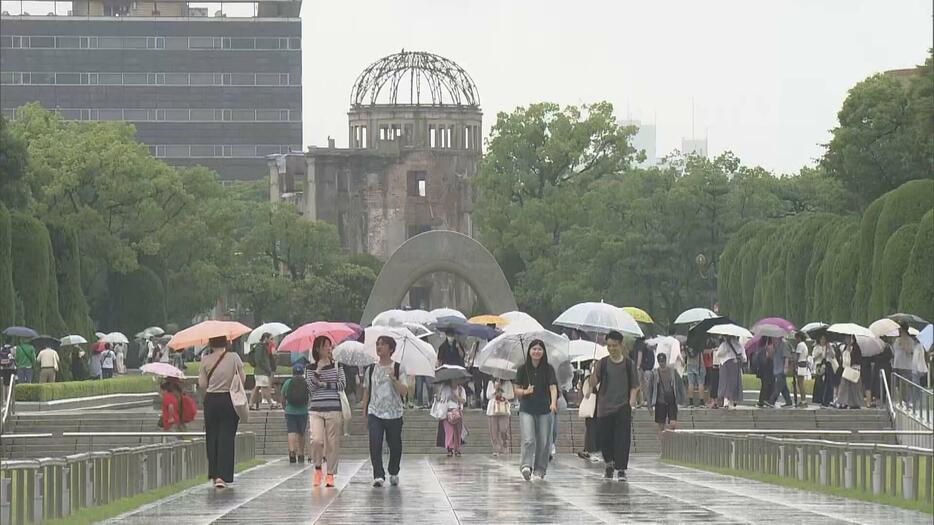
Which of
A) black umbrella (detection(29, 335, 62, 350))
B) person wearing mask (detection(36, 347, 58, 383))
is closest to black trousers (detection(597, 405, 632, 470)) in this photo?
person wearing mask (detection(36, 347, 58, 383))

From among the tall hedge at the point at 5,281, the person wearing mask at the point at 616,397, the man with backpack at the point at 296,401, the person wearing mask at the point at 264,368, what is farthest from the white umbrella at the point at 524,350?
the tall hedge at the point at 5,281

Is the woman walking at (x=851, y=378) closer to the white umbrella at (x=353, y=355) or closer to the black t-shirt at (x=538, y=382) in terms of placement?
the white umbrella at (x=353, y=355)

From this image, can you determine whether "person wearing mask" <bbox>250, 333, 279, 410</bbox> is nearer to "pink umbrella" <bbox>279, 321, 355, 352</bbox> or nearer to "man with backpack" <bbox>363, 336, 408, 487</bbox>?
"pink umbrella" <bbox>279, 321, 355, 352</bbox>

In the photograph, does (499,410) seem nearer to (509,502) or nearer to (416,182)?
(509,502)

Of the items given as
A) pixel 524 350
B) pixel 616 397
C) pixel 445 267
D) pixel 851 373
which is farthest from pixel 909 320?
pixel 445 267

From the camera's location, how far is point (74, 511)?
1873 cm

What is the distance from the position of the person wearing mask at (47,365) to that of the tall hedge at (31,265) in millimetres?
4441

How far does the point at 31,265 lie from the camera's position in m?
53.2

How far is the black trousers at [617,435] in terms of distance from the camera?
78.5 feet

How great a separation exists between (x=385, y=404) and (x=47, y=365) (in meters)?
26.2

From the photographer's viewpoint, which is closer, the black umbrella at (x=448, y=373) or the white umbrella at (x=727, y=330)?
the black umbrella at (x=448, y=373)

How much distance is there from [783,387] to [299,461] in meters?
12.8

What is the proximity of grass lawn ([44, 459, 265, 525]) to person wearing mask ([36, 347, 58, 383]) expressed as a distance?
23.7 meters

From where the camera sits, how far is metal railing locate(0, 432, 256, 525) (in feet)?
55.5
